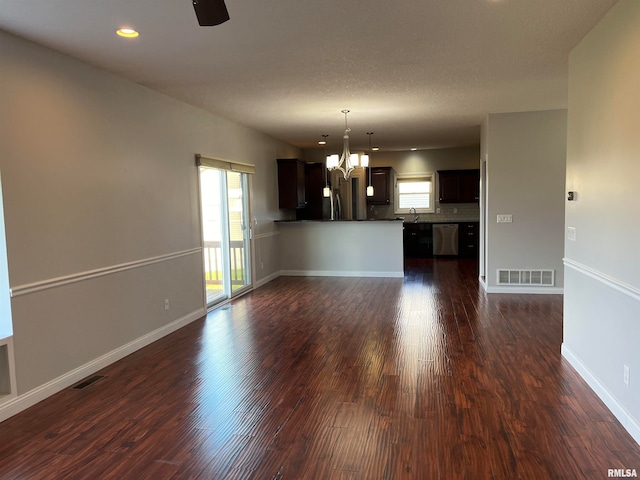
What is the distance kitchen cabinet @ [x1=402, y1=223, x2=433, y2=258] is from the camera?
426 inches

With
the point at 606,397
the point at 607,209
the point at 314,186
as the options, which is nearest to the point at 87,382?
the point at 606,397

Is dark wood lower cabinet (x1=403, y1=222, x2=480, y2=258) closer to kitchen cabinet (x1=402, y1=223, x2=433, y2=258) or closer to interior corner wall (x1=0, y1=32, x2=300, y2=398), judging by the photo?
kitchen cabinet (x1=402, y1=223, x2=433, y2=258)

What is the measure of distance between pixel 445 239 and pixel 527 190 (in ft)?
14.7

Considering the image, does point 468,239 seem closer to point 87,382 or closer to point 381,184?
point 381,184

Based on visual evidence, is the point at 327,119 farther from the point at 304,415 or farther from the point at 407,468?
the point at 407,468

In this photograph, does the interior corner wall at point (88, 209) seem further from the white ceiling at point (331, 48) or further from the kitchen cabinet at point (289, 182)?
the kitchen cabinet at point (289, 182)

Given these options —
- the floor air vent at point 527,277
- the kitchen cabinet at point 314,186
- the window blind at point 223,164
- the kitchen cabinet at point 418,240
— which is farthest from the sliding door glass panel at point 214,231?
the kitchen cabinet at point 418,240

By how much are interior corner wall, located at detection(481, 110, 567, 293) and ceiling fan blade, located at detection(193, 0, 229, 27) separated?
5.31 meters

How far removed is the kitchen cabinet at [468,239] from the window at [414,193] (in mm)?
969

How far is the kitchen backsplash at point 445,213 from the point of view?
35.9ft

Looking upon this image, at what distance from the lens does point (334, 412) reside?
9.53 ft

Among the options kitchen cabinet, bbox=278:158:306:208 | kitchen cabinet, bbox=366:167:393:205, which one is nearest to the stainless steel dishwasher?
kitchen cabinet, bbox=366:167:393:205

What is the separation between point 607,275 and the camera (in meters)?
2.89

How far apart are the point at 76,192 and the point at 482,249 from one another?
583 centimetres
